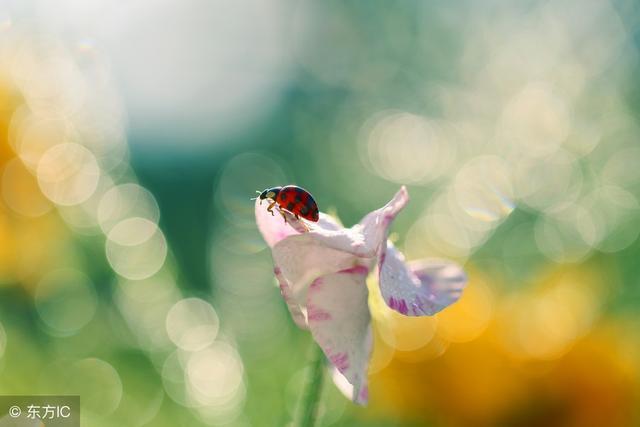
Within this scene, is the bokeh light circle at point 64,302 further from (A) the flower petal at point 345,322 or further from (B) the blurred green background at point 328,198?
(A) the flower petal at point 345,322

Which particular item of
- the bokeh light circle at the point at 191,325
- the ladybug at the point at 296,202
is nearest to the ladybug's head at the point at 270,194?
the ladybug at the point at 296,202

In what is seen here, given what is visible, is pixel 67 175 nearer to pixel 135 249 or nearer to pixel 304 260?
pixel 135 249

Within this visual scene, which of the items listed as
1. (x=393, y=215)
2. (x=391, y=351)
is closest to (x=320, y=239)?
(x=393, y=215)

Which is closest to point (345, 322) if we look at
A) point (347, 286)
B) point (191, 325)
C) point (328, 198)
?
point (347, 286)

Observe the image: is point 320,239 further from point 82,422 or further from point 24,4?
point 24,4

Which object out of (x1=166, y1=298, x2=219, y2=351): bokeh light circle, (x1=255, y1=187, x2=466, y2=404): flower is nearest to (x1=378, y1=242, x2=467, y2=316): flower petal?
(x1=255, y1=187, x2=466, y2=404): flower

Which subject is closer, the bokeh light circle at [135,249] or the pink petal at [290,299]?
the pink petal at [290,299]
